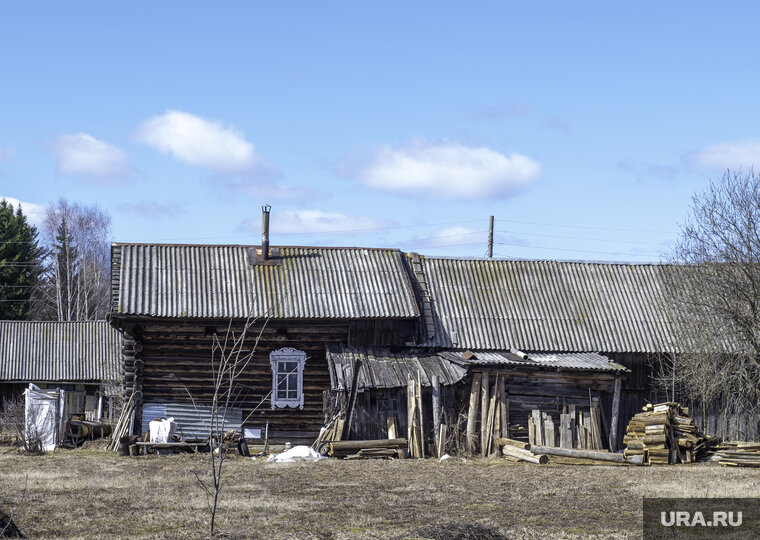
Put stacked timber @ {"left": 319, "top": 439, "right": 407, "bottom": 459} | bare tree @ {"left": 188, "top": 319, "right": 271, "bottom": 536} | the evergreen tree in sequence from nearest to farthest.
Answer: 1. bare tree @ {"left": 188, "top": 319, "right": 271, "bottom": 536}
2. stacked timber @ {"left": 319, "top": 439, "right": 407, "bottom": 459}
3. the evergreen tree

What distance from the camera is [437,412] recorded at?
22.8 meters

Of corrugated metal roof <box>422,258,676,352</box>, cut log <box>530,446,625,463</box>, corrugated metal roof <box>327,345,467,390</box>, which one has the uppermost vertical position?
corrugated metal roof <box>422,258,676,352</box>

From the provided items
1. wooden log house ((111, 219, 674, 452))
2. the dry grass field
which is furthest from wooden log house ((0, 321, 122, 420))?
the dry grass field

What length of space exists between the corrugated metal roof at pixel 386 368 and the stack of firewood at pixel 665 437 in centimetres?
429

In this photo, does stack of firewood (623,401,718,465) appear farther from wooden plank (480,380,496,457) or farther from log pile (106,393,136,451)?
log pile (106,393,136,451)

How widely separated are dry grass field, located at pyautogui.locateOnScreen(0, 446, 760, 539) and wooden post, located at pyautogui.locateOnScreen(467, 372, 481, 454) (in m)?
1.29

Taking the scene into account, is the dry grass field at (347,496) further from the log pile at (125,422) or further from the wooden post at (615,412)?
the wooden post at (615,412)

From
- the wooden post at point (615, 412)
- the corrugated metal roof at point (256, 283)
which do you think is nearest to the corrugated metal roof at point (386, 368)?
the corrugated metal roof at point (256, 283)

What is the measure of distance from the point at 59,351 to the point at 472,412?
64.8 feet

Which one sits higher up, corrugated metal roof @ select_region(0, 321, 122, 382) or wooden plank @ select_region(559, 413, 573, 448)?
corrugated metal roof @ select_region(0, 321, 122, 382)

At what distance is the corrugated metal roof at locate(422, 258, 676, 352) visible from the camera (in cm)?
2531

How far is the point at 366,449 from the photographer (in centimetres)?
2183

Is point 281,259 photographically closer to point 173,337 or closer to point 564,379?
point 173,337

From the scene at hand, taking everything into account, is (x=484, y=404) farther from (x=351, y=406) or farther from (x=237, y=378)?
(x=237, y=378)
